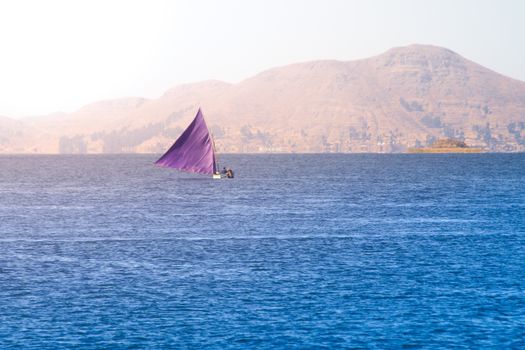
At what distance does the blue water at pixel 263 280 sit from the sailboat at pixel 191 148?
158 feet

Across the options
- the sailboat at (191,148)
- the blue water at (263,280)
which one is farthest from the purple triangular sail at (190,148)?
the blue water at (263,280)

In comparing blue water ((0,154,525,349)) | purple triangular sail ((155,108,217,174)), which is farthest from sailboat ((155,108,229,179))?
blue water ((0,154,525,349))

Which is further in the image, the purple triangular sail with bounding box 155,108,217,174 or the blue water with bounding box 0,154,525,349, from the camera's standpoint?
the purple triangular sail with bounding box 155,108,217,174

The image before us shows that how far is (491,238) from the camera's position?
63.6 m

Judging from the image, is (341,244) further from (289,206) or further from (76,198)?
(76,198)

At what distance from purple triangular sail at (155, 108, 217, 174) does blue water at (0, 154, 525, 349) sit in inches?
1896

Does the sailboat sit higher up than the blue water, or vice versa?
the sailboat

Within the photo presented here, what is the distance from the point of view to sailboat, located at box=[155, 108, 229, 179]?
13375 cm

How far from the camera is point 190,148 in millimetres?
135250

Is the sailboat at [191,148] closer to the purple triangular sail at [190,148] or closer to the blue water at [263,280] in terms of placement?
the purple triangular sail at [190,148]

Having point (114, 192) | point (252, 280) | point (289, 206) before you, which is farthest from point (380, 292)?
point (114, 192)

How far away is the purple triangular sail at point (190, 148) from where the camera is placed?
133750mm

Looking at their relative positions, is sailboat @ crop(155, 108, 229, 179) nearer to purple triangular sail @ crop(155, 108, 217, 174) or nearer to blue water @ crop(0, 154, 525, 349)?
purple triangular sail @ crop(155, 108, 217, 174)

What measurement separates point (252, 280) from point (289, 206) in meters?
51.4
